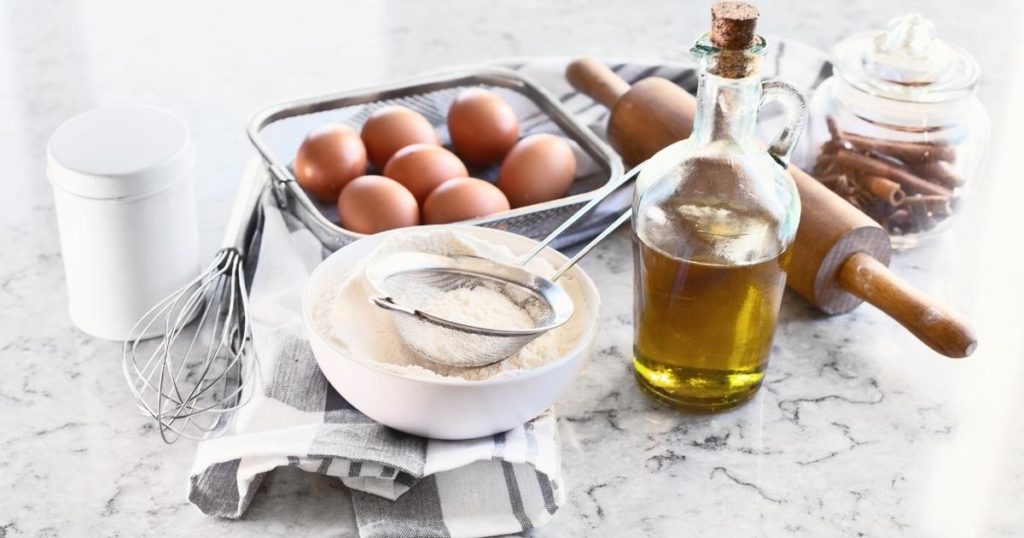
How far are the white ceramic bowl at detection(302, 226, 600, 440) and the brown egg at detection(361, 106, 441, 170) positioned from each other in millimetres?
363

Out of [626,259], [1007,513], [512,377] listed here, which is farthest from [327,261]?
[1007,513]

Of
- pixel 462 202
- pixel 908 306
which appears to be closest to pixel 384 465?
pixel 462 202

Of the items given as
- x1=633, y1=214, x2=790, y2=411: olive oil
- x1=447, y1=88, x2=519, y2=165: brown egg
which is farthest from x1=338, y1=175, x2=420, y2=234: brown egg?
x1=633, y1=214, x2=790, y2=411: olive oil

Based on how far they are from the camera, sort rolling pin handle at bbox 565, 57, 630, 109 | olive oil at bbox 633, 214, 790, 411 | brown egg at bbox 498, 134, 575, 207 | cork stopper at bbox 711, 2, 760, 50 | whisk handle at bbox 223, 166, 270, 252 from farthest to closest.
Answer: rolling pin handle at bbox 565, 57, 630, 109
brown egg at bbox 498, 134, 575, 207
whisk handle at bbox 223, 166, 270, 252
olive oil at bbox 633, 214, 790, 411
cork stopper at bbox 711, 2, 760, 50

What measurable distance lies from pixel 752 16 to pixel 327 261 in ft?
1.26

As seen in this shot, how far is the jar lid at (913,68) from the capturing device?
105 cm

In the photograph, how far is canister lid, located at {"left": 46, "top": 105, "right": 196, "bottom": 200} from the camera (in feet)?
3.01

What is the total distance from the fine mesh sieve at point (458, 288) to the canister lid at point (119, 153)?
20 centimetres

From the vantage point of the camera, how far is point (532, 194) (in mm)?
1148

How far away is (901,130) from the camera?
3.60 ft

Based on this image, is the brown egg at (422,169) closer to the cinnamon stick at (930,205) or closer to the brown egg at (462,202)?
the brown egg at (462,202)

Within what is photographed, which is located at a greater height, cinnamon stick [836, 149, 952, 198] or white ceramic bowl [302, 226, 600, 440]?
cinnamon stick [836, 149, 952, 198]

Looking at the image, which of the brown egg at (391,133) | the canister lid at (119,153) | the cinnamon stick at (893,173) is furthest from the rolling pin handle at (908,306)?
the canister lid at (119,153)

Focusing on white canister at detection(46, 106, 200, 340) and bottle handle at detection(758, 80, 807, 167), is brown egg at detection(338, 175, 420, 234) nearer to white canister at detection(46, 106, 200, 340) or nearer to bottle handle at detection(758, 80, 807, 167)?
white canister at detection(46, 106, 200, 340)
